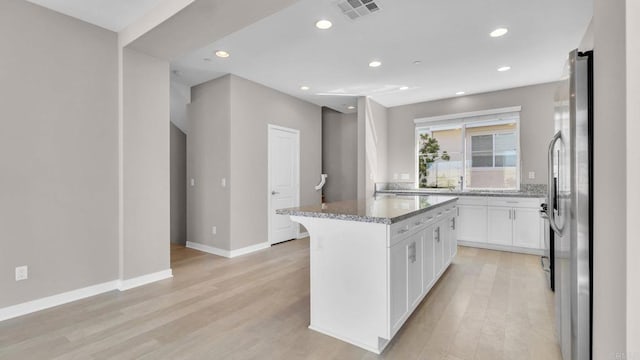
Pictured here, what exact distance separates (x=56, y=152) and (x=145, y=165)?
0.77m

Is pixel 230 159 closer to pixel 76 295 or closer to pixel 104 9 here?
pixel 104 9

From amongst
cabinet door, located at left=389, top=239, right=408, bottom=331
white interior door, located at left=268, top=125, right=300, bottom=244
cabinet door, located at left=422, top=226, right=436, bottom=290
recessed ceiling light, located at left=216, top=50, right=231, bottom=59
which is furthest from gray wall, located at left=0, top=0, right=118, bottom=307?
cabinet door, located at left=422, top=226, right=436, bottom=290

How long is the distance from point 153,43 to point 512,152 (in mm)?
5692

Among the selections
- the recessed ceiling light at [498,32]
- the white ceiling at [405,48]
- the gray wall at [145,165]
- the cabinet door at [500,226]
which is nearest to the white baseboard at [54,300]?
the gray wall at [145,165]

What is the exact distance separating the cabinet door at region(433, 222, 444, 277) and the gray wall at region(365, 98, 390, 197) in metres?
2.48

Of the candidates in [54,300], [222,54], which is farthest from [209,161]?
[54,300]

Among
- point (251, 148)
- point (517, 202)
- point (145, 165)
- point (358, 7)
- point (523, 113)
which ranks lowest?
point (517, 202)

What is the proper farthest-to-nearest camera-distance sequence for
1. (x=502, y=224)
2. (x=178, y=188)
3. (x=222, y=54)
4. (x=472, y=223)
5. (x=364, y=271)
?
(x=178, y=188) → (x=472, y=223) → (x=502, y=224) → (x=222, y=54) → (x=364, y=271)

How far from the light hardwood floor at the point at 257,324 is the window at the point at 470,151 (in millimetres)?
2353

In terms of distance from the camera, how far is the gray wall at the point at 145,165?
10.4 feet

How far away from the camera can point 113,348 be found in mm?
2023

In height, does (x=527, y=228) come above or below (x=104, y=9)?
below

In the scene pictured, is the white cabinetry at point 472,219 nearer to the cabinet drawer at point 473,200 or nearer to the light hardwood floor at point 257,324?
the cabinet drawer at point 473,200

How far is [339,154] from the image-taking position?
677 centimetres
